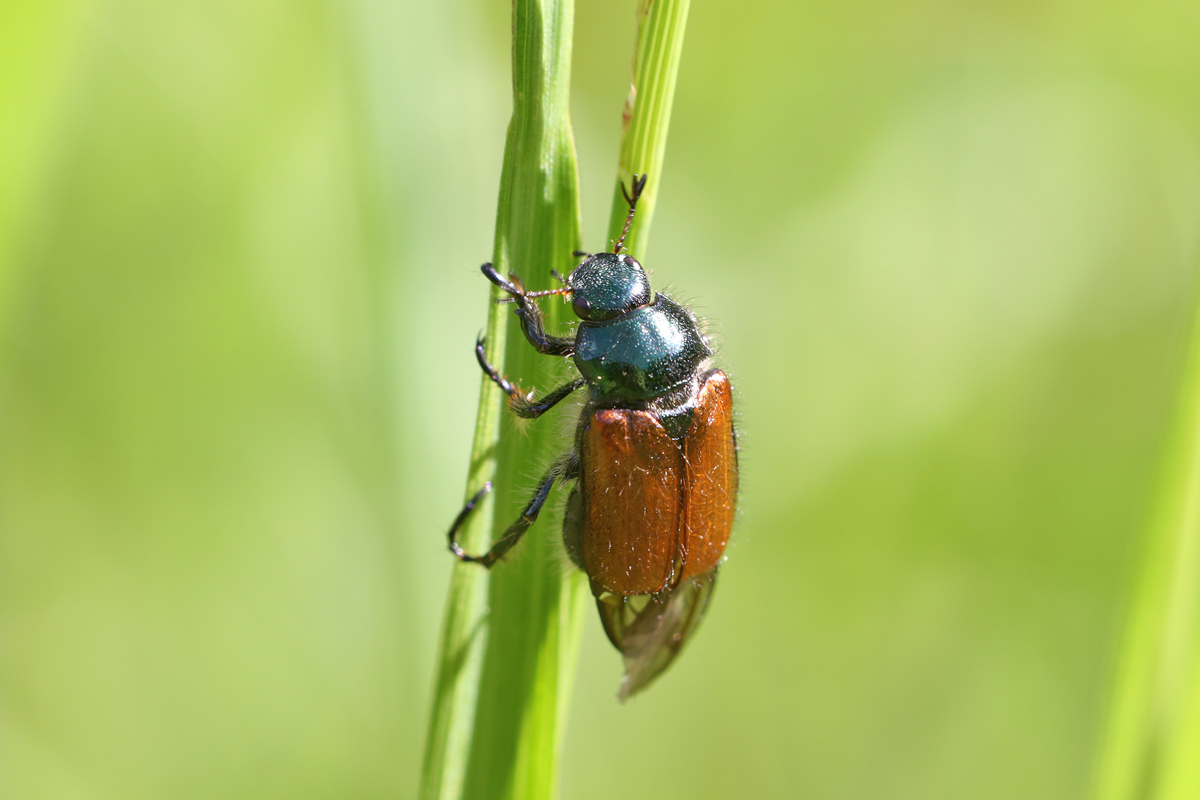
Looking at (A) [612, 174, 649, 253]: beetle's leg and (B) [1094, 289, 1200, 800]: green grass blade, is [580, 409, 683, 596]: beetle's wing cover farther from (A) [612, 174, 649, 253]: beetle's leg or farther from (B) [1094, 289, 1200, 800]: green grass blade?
(B) [1094, 289, 1200, 800]: green grass blade

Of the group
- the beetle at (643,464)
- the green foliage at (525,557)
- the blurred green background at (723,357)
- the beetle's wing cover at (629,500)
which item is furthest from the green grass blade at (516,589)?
the blurred green background at (723,357)

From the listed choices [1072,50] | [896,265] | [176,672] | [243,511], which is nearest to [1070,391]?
[896,265]

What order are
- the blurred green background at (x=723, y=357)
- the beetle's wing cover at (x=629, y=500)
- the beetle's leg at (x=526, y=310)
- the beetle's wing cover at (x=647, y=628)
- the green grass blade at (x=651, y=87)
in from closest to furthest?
the green grass blade at (x=651, y=87) < the beetle's leg at (x=526, y=310) < the beetle's wing cover at (x=629, y=500) < the beetle's wing cover at (x=647, y=628) < the blurred green background at (x=723, y=357)

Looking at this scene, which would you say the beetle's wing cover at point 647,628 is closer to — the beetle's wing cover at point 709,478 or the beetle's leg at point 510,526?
the beetle's wing cover at point 709,478

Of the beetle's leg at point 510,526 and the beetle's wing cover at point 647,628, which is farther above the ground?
the beetle's leg at point 510,526

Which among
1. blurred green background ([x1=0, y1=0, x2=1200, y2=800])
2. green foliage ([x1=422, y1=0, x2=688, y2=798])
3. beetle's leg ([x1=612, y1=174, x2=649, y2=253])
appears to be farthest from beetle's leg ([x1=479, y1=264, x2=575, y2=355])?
blurred green background ([x1=0, y1=0, x2=1200, y2=800])

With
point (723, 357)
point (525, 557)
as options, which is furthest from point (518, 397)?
point (723, 357)

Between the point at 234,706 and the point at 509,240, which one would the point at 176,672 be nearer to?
the point at 234,706
